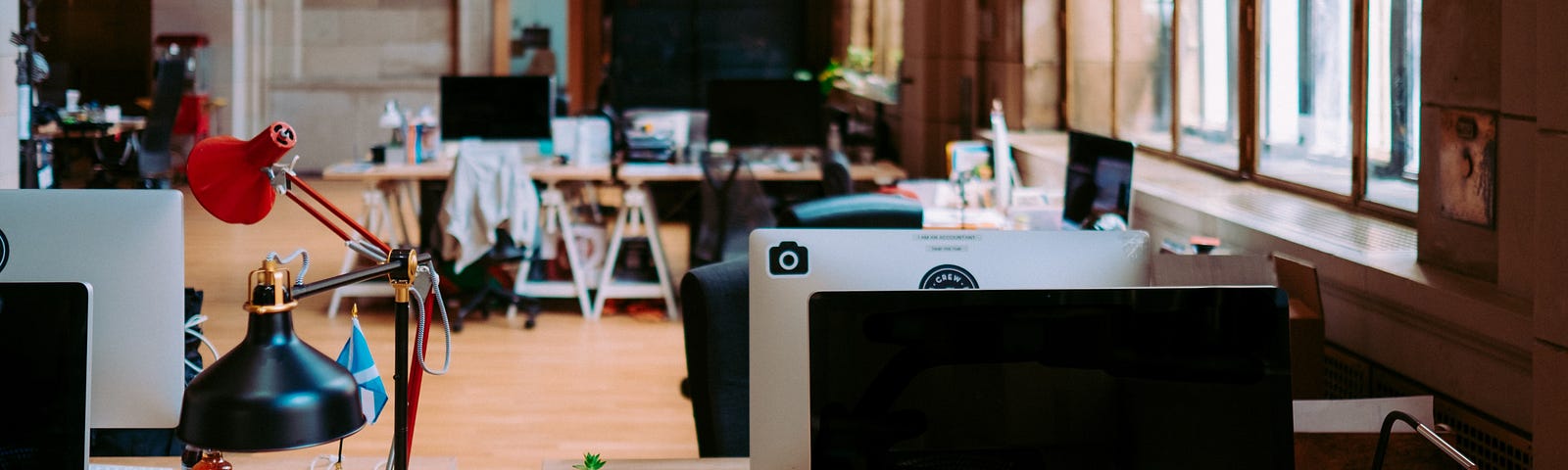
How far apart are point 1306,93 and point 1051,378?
332 centimetres

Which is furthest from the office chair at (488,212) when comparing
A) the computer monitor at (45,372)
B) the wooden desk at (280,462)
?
the computer monitor at (45,372)

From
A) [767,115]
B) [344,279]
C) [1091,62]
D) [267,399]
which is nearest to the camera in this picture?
[267,399]

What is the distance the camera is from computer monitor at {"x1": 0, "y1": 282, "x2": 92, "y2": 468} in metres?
1.60

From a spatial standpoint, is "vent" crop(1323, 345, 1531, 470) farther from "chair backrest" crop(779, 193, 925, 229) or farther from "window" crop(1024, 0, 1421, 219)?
"chair backrest" crop(779, 193, 925, 229)

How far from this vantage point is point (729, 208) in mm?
6051

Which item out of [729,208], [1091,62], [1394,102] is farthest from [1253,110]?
[729,208]

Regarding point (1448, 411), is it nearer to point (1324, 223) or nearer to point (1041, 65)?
point (1324, 223)

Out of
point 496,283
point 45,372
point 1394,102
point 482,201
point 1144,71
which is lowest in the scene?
point 496,283

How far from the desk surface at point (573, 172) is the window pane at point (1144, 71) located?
134cm

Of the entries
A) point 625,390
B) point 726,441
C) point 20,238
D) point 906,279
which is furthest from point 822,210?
point 20,238

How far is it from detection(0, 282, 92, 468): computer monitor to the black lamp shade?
1.08 ft

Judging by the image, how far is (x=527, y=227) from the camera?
6.46 metres

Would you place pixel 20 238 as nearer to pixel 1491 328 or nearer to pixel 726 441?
pixel 726 441

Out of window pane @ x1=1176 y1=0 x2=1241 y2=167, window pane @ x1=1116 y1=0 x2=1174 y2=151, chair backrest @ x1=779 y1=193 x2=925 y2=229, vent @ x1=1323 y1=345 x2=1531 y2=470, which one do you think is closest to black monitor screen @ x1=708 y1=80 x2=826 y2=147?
window pane @ x1=1116 y1=0 x2=1174 y2=151
